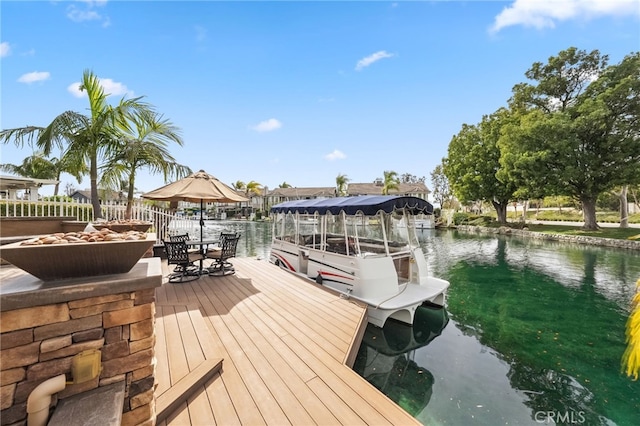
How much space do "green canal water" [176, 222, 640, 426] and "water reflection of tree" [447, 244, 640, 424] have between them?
0.06 feet

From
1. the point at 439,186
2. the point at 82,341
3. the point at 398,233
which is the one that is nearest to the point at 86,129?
the point at 82,341

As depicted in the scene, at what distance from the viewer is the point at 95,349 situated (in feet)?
4.90

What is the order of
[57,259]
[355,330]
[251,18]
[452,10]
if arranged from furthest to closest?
1. [251,18]
2. [452,10]
3. [355,330]
4. [57,259]

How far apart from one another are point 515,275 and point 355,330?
941 centimetres

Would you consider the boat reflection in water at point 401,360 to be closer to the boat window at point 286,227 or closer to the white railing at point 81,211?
the boat window at point 286,227

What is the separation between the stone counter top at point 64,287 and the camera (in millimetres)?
1290

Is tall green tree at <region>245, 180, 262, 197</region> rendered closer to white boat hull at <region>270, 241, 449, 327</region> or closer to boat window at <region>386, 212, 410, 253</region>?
white boat hull at <region>270, 241, 449, 327</region>

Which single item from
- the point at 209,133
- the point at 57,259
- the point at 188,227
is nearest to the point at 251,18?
the point at 209,133

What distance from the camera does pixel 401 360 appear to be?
4.49m

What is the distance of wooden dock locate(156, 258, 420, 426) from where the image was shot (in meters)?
2.16

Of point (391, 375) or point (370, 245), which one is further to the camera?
A: point (370, 245)

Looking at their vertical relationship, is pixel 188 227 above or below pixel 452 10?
below

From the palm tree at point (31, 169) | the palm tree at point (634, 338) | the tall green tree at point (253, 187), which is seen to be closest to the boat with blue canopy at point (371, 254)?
the palm tree at point (634, 338)

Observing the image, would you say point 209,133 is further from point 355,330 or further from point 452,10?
point 355,330
